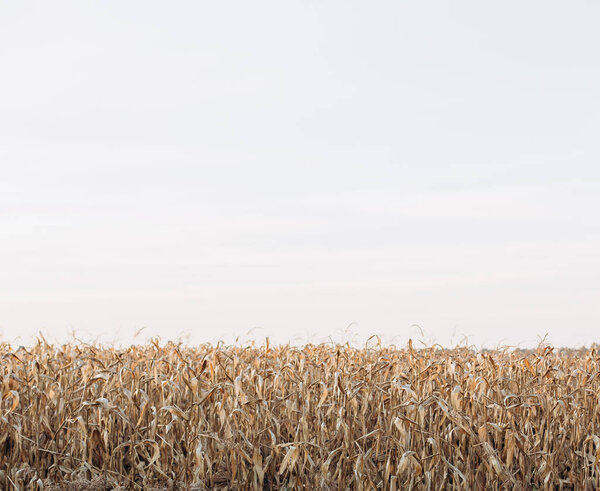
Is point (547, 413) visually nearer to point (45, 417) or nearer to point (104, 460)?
point (104, 460)

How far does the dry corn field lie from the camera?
16.0 ft

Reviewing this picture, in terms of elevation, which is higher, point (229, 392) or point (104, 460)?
point (229, 392)

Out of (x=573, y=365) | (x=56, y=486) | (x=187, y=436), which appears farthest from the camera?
(x=573, y=365)

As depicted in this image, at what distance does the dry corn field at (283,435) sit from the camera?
486cm

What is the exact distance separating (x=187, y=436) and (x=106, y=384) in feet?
3.91

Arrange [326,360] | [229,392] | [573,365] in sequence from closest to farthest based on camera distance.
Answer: [229,392]
[326,360]
[573,365]

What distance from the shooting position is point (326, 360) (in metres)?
7.95

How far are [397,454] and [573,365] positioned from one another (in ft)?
17.6

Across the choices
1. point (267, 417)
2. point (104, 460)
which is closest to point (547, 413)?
point (267, 417)

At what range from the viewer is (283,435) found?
18.5 ft

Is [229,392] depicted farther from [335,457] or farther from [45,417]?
[45,417]

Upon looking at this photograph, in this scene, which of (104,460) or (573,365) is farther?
(573,365)

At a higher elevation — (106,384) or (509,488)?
(106,384)

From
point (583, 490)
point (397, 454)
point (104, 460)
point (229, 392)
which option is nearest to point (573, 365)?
point (583, 490)
